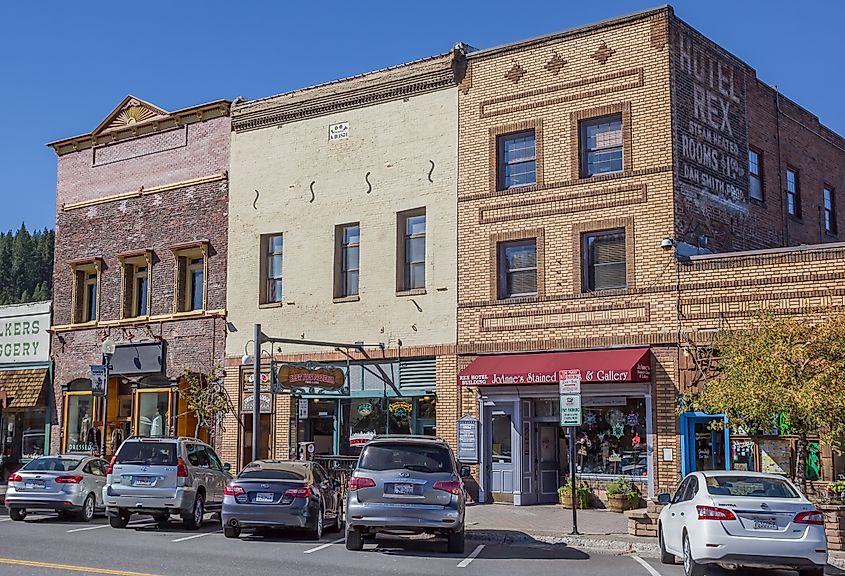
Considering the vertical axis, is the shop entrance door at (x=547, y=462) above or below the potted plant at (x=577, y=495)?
above

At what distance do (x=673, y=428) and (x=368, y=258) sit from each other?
9.31m

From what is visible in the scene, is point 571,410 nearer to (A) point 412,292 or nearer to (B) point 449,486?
(B) point 449,486

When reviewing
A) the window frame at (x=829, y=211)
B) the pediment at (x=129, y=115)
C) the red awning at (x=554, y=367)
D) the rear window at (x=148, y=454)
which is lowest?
the rear window at (x=148, y=454)

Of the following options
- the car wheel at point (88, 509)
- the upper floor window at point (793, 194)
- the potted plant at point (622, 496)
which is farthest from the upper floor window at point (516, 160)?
the car wheel at point (88, 509)

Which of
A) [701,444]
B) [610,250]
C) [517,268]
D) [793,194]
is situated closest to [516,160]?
[517,268]

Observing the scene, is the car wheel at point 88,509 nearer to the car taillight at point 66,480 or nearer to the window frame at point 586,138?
the car taillight at point 66,480

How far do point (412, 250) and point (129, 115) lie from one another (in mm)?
12430

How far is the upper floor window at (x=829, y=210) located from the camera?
30.7 metres

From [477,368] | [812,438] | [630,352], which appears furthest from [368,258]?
[812,438]

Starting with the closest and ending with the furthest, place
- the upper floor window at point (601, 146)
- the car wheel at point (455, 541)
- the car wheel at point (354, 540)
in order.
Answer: the car wheel at point (455, 541) → the car wheel at point (354, 540) → the upper floor window at point (601, 146)

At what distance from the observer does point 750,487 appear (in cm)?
1419

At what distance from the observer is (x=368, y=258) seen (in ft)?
90.9

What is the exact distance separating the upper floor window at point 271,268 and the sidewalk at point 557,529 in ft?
30.4

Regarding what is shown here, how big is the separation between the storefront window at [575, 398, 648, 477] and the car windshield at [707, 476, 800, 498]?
345 inches
